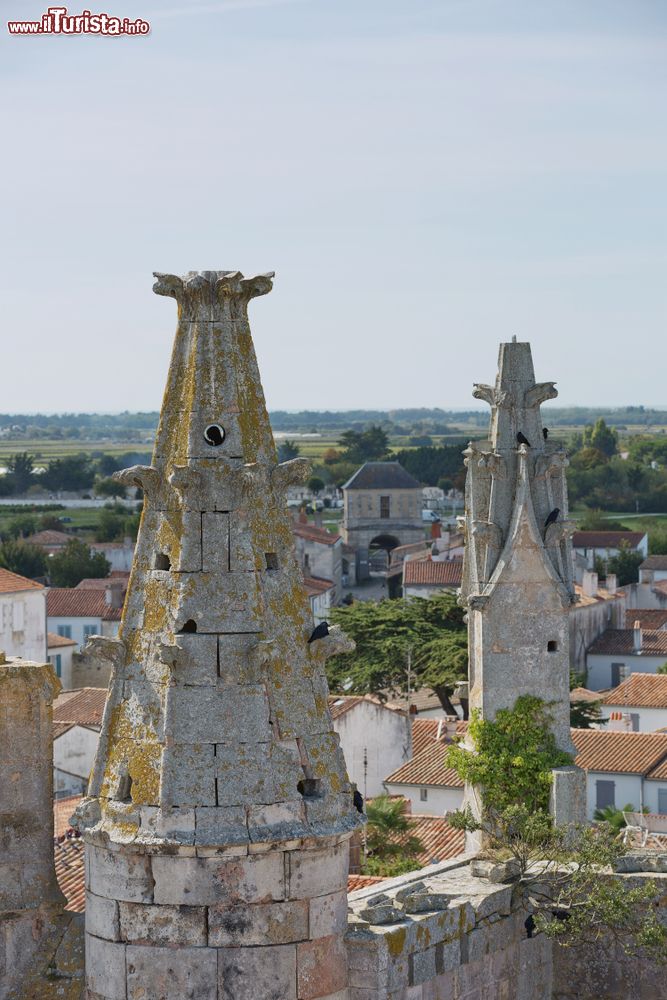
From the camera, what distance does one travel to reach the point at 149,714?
1115 centimetres

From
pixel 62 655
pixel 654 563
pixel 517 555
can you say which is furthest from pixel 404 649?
pixel 654 563

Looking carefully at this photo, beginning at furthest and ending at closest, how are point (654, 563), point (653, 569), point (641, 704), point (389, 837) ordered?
1. point (654, 563)
2. point (653, 569)
3. point (641, 704)
4. point (389, 837)

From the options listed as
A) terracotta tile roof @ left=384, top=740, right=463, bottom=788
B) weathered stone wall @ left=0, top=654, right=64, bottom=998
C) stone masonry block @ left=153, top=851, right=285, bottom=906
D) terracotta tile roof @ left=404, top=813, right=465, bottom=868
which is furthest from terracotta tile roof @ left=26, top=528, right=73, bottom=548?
stone masonry block @ left=153, top=851, right=285, bottom=906

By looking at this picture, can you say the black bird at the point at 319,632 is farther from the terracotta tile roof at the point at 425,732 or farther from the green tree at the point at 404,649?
the green tree at the point at 404,649

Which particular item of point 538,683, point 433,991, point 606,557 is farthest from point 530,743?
point 606,557

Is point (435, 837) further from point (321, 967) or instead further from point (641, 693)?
point (641, 693)

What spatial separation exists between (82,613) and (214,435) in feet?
249

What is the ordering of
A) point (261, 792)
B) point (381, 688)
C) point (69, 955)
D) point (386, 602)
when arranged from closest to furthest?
1. point (261, 792)
2. point (69, 955)
3. point (381, 688)
4. point (386, 602)

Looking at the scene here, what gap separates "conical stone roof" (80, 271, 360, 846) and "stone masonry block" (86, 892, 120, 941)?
415 mm

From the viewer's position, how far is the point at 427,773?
42.0 metres

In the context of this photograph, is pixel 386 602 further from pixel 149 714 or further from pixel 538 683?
pixel 149 714

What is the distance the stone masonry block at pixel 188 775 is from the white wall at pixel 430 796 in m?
29.7

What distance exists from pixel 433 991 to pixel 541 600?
6039mm

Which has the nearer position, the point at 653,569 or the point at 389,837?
the point at 389,837
